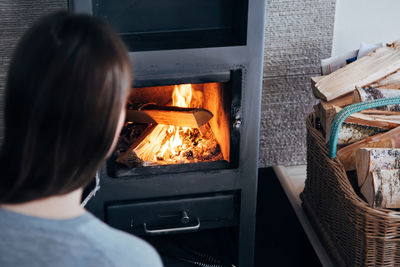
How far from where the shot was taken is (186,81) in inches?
55.9

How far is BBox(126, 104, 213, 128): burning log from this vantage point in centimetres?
153

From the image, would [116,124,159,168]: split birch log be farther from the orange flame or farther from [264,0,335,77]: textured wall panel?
[264,0,335,77]: textured wall panel

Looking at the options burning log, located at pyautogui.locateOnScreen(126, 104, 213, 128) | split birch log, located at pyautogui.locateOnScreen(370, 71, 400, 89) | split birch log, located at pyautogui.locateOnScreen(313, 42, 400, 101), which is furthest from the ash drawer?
split birch log, located at pyautogui.locateOnScreen(370, 71, 400, 89)

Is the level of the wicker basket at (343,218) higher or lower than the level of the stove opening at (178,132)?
lower

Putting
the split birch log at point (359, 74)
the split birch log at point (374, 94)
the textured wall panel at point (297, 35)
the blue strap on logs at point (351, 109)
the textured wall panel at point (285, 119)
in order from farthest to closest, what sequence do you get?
the textured wall panel at point (285, 119) < the textured wall panel at point (297, 35) < the split birch log at point (359, 74) < the split birch log at point (374, 94) < the blue strap on logs at point (351, 109)

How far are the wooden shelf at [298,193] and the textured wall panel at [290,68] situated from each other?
0.17 feet

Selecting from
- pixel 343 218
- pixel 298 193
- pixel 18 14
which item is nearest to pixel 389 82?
pixel 343 218

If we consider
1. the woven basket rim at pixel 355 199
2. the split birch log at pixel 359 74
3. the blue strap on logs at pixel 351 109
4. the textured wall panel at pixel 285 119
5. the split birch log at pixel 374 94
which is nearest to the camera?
the woven basket rim at pixel 355 199

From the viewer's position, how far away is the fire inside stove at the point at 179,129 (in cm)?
155

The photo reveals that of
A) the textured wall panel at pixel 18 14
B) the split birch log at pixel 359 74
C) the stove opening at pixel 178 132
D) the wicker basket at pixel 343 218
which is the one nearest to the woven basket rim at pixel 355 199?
the wicker basket at pixel 343 218

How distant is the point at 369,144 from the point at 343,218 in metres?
0.25

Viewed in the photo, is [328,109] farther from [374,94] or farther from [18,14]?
[18,14]

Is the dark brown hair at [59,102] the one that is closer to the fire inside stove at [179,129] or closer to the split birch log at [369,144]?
the fire inside stove at [179,129]

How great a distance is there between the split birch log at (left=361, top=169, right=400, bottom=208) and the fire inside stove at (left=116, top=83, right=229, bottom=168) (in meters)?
0.44
